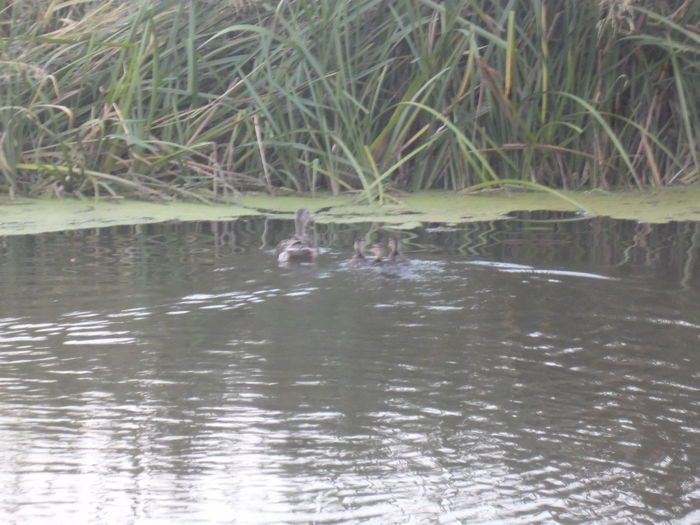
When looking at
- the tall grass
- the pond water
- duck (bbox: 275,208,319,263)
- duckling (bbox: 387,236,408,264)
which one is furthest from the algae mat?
duckling (bbox: 387,236,408,264)

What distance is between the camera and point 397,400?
3828 millimetres

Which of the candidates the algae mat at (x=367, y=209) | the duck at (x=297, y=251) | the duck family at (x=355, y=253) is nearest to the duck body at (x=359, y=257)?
the duck family at (x=355, y=253)

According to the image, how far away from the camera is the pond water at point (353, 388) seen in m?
3.04

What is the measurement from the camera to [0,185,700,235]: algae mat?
7516 mm

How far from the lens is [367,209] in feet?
25.9

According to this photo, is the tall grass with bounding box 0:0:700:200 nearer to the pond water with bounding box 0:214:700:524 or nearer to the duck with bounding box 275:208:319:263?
the duck with bounding box 275:208:319:263

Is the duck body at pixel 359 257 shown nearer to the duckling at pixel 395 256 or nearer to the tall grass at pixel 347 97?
the duckling at pixel 395 256

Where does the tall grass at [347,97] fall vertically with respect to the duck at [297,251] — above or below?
above

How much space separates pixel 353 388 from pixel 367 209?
4027 mm

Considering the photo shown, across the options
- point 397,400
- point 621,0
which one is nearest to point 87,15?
point 621,0

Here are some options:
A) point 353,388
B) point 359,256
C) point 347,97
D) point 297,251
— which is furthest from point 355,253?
point 353,388

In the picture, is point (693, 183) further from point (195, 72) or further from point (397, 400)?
point (397, 400)

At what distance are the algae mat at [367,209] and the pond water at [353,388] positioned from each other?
3.19 ft

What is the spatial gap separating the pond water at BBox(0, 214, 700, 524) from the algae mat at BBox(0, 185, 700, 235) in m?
0.97
